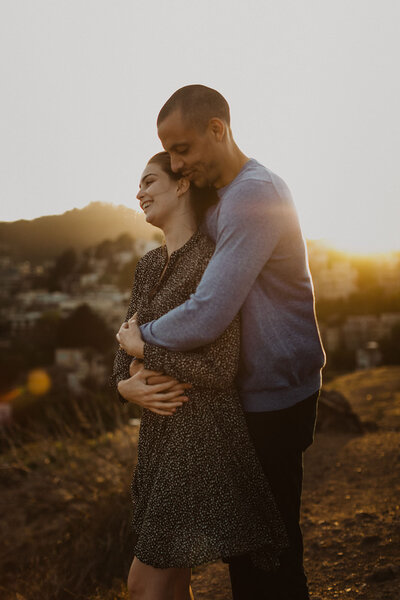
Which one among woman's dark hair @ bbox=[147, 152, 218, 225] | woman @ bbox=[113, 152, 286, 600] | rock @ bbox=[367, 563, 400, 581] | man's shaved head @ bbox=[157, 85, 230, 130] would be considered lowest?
rock @ bbox=[367, 563, 400, 581]

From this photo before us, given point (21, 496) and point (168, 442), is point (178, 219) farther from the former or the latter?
point (21, 496)

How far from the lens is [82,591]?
311 centimetres

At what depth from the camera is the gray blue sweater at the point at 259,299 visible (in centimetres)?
135

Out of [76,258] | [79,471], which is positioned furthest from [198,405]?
[76,258]

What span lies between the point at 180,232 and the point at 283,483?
0.81 metres

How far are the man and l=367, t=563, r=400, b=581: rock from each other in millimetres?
906

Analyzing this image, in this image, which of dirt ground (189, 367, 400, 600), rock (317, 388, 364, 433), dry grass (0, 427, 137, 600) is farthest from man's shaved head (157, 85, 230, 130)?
rock (317, 388, 364, 433)

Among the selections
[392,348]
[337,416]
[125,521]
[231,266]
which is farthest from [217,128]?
[392,348]

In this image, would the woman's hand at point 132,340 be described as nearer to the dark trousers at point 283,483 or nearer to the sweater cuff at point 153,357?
the sweater cuff at point 153,357

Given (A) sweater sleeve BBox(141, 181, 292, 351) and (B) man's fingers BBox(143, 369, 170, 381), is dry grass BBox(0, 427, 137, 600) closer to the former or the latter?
(B) man's fingers BBox(143, 369, 170, 381)

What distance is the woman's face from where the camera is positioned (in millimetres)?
1647

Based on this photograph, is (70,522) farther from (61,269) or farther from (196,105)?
(61,269)

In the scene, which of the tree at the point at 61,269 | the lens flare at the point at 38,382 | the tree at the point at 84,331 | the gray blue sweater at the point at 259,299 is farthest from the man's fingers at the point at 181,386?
the tree at the point at 84,331

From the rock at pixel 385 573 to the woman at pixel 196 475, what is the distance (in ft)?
3.59
